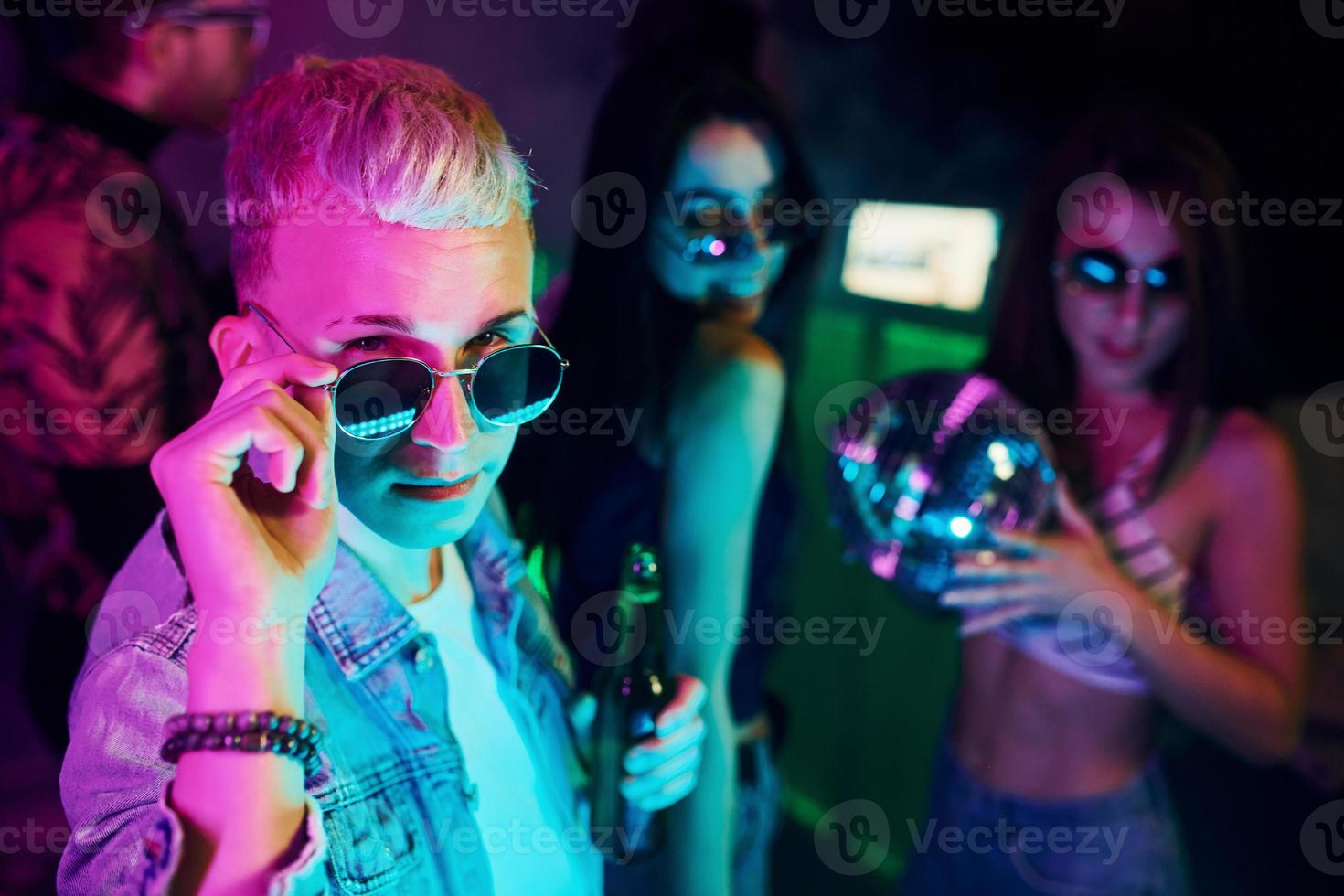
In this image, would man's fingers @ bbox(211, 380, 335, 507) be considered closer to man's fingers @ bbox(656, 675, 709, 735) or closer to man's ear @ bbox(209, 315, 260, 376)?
man's ear @ bbox(209, 315, 260, 376)

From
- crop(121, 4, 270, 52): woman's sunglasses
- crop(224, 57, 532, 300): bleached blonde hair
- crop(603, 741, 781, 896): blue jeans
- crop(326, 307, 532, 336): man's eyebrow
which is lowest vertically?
crop(603, 741, 781, 896): blue jeans

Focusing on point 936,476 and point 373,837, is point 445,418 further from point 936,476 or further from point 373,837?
point 936,476

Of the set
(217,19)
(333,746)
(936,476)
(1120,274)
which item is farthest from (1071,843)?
(217,19)

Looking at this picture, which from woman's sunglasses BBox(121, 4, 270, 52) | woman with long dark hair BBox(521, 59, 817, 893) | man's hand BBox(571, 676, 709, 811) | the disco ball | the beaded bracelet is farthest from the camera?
the disco ball

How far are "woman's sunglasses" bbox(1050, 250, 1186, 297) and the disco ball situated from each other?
344mm

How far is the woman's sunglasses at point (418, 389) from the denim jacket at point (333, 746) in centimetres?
20

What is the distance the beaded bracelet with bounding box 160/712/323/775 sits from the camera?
77cm

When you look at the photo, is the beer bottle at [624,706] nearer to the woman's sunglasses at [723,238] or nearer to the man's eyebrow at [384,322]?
the man's eyebrow at [384,322]

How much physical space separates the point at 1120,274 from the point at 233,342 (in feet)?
5.74

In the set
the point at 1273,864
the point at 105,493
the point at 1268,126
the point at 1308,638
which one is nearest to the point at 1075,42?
the point at 1268,126

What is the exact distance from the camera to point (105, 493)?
1.47 metres

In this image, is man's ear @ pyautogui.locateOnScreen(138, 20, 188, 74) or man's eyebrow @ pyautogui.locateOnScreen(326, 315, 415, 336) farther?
man's ear @ pyautogui.locateOnScreen(138, 20, 188, 74)

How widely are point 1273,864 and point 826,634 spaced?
1.57 m

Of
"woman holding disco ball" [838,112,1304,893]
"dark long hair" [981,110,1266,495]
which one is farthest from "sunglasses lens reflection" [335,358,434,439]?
"dark long hair" [981,110,1266,495]
